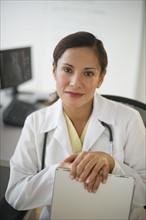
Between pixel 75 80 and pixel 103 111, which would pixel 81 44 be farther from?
pixel 103 111

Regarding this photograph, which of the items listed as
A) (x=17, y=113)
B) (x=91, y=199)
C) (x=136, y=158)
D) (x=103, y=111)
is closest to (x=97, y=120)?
→ (x=103, y=111)

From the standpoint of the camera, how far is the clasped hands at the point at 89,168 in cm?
50

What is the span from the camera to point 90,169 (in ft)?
1.74

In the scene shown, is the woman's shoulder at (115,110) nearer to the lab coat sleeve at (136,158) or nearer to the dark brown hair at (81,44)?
the lab coat sleeve at (136,158)

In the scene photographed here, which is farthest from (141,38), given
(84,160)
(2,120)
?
(84,160)

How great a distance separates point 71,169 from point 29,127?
272 mm

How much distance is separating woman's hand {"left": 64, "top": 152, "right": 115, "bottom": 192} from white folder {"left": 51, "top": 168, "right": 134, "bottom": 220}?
0.01 m

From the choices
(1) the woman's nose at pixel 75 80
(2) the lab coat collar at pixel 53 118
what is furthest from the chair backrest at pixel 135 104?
(1) the woman's nose at pixel 75 80

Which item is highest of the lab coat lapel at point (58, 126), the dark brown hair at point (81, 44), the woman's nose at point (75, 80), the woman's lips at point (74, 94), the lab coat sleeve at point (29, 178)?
the dark brown hair at point (81, 44)

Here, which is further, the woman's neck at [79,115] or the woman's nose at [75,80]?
the woman's neck at [79,115]

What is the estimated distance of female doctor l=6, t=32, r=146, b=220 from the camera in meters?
0.59

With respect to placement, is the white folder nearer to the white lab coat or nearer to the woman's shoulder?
the white lab coat

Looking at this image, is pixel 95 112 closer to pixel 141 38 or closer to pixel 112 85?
pixel 112 85

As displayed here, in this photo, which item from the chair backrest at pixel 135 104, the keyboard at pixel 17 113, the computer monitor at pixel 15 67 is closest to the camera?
the chair backrest at pixel 135 104
